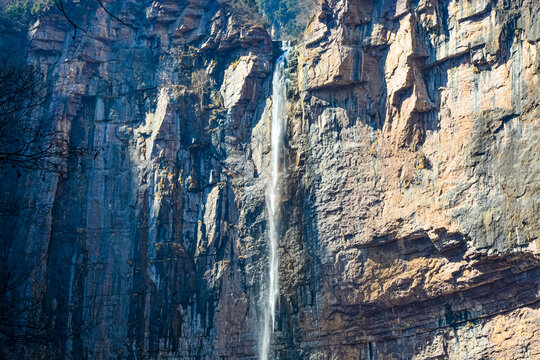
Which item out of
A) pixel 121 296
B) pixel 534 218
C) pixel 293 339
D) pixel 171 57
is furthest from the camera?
pixel 171 57

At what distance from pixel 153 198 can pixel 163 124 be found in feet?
10.4

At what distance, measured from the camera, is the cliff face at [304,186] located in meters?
24.0

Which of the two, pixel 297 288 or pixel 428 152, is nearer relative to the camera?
pixel 428 152

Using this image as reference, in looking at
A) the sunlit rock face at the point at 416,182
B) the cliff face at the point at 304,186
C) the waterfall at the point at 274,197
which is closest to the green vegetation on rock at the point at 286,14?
the cliff face at the point at 304,186

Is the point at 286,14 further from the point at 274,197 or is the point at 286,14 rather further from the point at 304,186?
the point at 304,186

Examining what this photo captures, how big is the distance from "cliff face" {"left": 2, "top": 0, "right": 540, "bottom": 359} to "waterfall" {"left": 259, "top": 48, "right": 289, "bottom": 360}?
1.19 ft

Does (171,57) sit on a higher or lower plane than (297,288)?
higher

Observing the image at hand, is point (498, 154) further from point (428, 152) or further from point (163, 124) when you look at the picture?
point (163, 124)

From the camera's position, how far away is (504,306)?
23812 millimetres

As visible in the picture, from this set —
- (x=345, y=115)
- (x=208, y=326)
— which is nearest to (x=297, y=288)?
(x=208, y=326)

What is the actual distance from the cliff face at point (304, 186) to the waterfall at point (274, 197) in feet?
1.19

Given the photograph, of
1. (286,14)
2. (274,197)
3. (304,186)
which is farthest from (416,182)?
(286,14)

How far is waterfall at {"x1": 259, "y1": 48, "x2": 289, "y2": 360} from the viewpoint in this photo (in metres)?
28.0

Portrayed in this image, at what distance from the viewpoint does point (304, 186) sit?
28.5 meters
